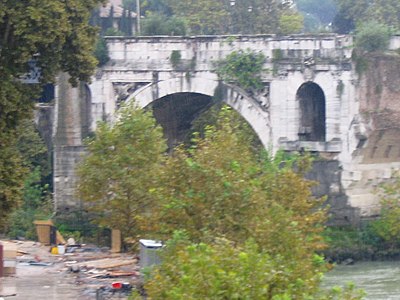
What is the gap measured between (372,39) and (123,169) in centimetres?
1088

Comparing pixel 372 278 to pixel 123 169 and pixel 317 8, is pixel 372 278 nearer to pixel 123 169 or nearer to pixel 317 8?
pixel 123 169

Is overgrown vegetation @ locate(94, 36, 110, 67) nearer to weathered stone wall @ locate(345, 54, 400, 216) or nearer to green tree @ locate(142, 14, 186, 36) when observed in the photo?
green tree @ locate(142, 14, 186, 36)

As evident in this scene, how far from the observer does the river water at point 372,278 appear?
123 feet

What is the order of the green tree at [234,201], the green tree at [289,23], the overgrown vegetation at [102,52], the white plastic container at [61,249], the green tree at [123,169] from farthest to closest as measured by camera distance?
1. the green tree at [289,23]
2. the overgrown vegetation at [102,52]
3. the white plastic container at [61,249]
4. the green tree at [123,169]
5. the green tree at [234,201]

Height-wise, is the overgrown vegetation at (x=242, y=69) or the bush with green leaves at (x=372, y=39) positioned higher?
the bush with green leaves at (x=372, y=39)

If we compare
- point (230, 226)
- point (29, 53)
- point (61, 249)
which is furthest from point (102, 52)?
point (230, 226)

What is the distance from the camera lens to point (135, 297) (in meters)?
21.7

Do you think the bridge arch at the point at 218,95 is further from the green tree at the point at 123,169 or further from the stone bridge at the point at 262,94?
the green tree at the point at 123,169

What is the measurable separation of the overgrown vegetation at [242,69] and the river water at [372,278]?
669 cm

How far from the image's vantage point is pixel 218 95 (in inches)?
1859

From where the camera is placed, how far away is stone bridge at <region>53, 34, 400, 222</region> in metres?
45.6

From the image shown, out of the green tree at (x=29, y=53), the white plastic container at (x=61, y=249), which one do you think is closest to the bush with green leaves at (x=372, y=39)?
the white plastic container at (x=61, y=249)

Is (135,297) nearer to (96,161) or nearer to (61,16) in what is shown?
(61,16)

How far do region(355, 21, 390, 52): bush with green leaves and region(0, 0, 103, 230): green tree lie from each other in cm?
1813
